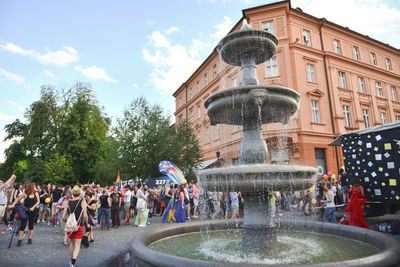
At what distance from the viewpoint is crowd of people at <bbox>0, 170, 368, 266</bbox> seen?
6.80m

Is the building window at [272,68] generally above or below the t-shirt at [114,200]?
above

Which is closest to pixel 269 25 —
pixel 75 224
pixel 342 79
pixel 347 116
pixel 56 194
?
pixel 342 79

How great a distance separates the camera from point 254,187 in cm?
391

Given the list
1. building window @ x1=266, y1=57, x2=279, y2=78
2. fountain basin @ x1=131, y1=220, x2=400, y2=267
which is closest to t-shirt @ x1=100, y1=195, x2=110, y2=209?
fountain basin @ x1=131, y1=220, x2=400, y2=267

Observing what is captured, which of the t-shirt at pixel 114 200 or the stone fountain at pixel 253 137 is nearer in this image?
the stone fountain at pixel 253 137

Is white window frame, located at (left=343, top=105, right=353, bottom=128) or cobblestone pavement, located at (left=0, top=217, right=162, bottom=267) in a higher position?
white window frame, located at (left=343, top=105, right=353, bottom=128)

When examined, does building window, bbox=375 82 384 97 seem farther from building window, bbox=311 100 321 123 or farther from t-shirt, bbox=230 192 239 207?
t-shirt, bbox=230 192 239 207

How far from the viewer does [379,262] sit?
2895mm

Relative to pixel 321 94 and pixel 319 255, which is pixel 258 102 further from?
pixel 321 94

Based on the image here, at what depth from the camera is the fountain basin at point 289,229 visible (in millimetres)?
2915

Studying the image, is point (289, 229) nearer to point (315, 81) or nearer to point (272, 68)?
point (272, 68)

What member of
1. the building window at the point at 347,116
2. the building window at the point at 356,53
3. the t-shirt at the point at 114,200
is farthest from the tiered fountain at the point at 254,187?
the building window at the point at 356,53

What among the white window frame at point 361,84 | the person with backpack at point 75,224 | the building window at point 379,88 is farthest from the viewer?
the building window at point 379,88

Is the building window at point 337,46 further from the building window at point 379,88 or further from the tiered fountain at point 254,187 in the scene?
the tiered fountain at point 254,187
